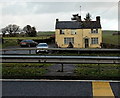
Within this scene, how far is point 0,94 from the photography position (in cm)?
539

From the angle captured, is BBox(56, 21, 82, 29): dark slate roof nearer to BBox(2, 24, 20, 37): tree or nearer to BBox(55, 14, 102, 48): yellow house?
BBox(55, 14, 102, 48): yellow house

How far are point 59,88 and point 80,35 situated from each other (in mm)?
55505

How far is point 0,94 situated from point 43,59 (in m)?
2.66

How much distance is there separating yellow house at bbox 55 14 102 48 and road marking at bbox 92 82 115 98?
176 feet

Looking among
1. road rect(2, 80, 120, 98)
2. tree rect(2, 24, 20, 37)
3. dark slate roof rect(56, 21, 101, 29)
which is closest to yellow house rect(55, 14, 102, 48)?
dark slate roof rect(56, 21, 101, 29)

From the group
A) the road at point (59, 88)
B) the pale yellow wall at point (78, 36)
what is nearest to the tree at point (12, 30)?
the pale yellow wall at point (78, 36)

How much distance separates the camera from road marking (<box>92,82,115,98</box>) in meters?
5.35

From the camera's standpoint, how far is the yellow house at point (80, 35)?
60.2 meters

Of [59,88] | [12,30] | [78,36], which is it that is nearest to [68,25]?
[78,36]

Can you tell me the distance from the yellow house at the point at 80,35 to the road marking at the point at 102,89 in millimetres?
53674

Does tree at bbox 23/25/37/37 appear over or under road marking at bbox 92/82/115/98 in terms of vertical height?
over

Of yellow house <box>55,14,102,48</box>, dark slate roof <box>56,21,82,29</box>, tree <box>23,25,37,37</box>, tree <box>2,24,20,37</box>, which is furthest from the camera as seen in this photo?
tree <box>23,25,37,37</box>

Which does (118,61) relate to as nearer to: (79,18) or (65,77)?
(65,77)

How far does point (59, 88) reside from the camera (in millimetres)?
5824
